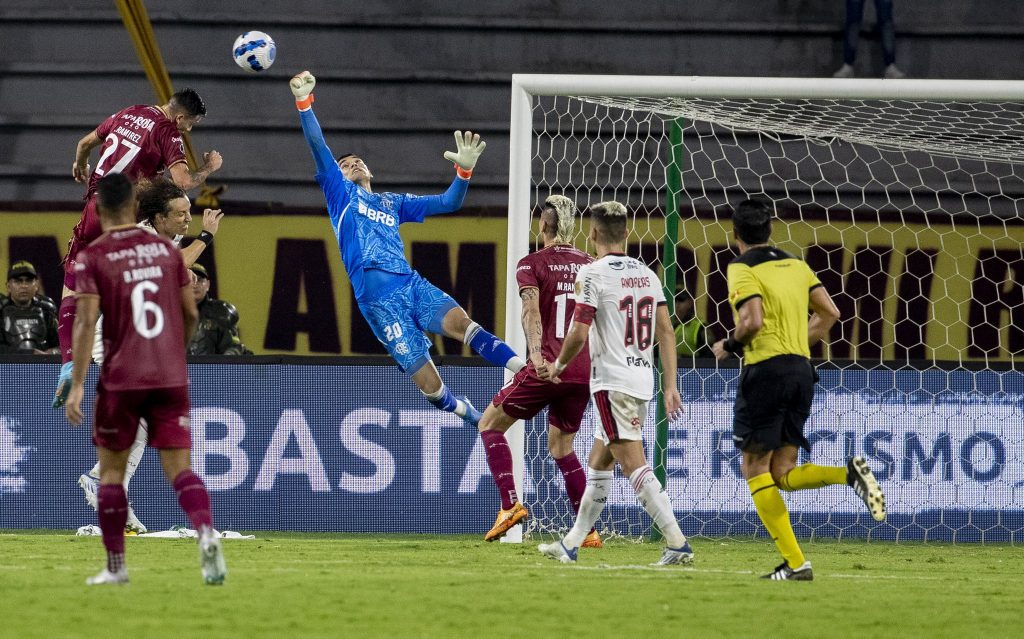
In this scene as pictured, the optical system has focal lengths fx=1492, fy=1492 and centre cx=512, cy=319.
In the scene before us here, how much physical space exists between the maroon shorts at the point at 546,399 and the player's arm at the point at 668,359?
4.43ft

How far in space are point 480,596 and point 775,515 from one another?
175 centimetres

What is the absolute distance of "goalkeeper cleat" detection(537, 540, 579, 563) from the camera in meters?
8.13

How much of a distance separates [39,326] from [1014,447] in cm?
792

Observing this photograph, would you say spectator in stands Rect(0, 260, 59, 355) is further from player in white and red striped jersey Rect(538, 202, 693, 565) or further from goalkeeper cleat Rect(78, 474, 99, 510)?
player in white and red striped jersey Rect(538, 202, 693, 565)

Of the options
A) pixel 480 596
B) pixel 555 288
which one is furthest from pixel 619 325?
pixel 480 596

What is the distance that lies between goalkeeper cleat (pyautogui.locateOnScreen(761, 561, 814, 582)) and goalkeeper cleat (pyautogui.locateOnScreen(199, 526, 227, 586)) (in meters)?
2.74

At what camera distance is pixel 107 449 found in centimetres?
638

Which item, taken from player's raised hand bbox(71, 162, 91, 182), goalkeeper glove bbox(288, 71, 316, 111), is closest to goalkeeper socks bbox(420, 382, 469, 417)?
goalkeeper glove bbox(288, 71, 316, 111)

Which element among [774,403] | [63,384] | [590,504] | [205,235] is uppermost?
[205,235]

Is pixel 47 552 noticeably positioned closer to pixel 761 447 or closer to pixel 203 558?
pixel 203 558

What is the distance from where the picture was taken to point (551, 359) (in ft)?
31.2

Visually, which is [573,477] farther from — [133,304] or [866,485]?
[133,304]

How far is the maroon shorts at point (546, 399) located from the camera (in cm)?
941

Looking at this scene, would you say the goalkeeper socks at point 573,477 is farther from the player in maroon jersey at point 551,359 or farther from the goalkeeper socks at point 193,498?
the goalkeeper socks at point 193,498
